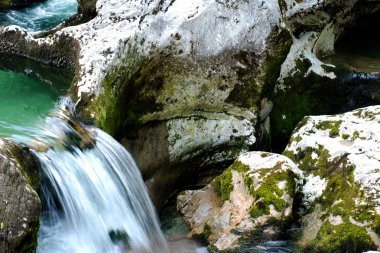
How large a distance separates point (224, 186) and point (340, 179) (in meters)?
1.55

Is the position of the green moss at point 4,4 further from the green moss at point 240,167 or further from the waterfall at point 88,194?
the green moss at point 240,167

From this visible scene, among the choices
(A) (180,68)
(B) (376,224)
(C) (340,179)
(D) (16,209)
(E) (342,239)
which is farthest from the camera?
(A) (180,68)

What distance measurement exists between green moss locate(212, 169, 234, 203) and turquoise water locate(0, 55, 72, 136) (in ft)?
8.57

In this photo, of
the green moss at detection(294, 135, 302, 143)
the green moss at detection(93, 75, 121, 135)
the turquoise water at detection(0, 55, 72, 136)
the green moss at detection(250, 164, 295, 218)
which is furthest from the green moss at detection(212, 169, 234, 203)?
the turquoise water at detection(0, 55, 72, 136)

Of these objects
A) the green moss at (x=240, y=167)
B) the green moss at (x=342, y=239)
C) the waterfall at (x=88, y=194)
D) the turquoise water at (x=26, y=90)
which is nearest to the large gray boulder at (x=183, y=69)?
the turquoise water at (x=26, y=90)

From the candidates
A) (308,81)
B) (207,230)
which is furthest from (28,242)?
(308,81)

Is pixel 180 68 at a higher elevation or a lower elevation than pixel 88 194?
higher

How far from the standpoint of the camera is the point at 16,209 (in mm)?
4965

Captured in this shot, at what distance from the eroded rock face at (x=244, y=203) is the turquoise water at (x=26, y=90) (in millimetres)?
2503

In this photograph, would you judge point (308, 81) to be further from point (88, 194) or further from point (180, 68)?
point (88, 194)

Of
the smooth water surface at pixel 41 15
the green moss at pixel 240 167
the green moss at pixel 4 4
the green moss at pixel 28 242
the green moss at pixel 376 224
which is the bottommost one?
the green moss at pixel 376 224

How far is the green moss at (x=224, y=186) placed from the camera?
25.6ft

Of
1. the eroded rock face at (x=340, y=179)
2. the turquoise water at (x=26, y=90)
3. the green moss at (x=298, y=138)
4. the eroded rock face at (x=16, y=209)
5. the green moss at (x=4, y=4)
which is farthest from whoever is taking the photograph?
the green moss at (x=4, y=4)

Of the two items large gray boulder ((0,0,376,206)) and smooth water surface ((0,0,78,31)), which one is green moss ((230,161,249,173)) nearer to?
large gray boulder ((0,0,376,206))
